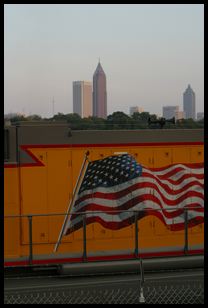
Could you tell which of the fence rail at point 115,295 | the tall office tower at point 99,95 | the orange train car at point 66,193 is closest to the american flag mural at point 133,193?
the orange train car at point 66,193

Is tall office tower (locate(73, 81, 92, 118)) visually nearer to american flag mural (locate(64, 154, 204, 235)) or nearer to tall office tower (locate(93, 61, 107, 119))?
tall office tower (locate(93, 61, 107, 119))

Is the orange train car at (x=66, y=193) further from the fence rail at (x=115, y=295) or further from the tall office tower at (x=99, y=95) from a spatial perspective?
the tall office tower at (x=99, y=95)

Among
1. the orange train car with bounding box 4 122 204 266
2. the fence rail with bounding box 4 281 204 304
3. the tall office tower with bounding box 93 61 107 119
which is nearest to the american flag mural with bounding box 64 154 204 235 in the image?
the orange train car with bounding box 4 122 204 266

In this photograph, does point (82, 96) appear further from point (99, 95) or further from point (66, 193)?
point (66, 193)

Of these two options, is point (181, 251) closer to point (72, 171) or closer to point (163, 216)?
point (163, 216)

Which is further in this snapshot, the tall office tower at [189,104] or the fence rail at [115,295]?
the tall office tower at [189,104]

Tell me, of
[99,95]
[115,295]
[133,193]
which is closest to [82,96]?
[99,95]
